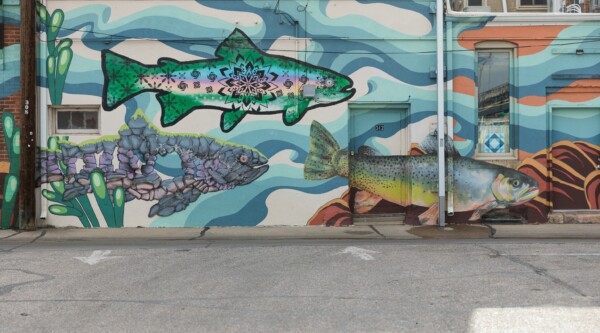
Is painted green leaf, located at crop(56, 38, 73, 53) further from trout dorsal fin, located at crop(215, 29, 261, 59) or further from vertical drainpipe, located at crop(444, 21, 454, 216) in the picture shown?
vertical drainpipe, located at crop(444, 21, 454, 216)

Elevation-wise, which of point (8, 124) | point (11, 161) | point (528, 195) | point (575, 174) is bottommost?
point (528, 195)

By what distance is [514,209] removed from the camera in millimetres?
11984

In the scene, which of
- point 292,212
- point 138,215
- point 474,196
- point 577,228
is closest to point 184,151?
point 138,215

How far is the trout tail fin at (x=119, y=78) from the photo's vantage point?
11570 mm

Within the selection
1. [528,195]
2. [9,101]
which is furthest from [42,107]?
[528,195]

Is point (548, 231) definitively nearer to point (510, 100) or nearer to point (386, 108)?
point (510, 100)

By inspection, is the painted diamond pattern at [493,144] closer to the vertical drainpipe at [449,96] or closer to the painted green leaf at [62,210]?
the vertical drainpipe at [449,96]

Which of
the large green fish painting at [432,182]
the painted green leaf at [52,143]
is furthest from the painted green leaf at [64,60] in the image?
the large green fish painting at [432,182]

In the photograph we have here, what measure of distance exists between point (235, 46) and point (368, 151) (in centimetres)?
344

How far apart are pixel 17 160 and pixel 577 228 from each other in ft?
36.3

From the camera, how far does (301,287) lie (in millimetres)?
6660

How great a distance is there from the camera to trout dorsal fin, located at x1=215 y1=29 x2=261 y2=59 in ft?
38.2

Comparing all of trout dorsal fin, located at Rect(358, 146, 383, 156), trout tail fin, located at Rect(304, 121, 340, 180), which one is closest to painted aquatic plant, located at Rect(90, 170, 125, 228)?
trout tail fin, located at Rect(304, 121, 340, 180)

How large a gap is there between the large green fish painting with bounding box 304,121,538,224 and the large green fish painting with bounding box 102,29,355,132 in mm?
1525
